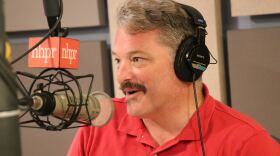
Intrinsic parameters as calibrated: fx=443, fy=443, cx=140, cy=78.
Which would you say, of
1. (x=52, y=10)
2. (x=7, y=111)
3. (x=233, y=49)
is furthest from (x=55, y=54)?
(x=233, y=49)

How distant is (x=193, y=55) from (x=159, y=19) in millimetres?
142

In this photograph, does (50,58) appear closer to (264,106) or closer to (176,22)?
(176,22)

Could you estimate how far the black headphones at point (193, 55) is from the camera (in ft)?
3.61

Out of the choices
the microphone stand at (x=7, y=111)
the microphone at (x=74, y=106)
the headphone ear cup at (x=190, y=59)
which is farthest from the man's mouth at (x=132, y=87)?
the microphone stand at (x=7, y=111)

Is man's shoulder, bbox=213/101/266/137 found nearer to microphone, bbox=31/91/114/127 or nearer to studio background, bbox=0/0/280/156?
studio background, bbox=0/0/280/156

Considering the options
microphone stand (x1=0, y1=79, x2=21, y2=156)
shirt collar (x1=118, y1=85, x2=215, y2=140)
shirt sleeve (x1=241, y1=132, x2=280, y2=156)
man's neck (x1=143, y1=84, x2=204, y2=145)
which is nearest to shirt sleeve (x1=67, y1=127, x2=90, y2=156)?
shirt collar (x1=118, y1=85, x2=215, y2=140)

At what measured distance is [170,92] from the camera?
1187 millimetres

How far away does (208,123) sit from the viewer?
119 cm

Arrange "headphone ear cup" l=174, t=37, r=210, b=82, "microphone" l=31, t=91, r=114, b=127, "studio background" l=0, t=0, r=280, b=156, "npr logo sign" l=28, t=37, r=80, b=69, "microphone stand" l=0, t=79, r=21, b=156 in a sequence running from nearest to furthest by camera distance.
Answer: "microphone stand" l=0, t=79, r=21, b=156 → "microphone" l=31, t=91, r=114, b=127 → "npr logo sign" l=28, t=37, r=80, b=69 → "headphone ear cup" l=174, t=37, r=210, b=82 → "studio background" l=0, t=0, r=280, b=156

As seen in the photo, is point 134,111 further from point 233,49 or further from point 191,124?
point 233,49

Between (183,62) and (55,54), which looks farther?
(183,62)

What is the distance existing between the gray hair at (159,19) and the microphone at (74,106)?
1.41 ft

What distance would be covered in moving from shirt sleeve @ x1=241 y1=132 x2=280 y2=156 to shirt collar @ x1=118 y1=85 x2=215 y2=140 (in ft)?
0.40

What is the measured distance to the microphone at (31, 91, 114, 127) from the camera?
62cm
